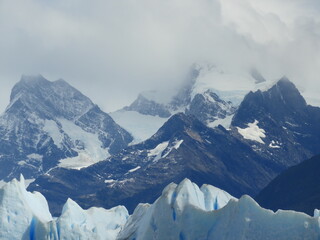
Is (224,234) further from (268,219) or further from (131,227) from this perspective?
(131,227)

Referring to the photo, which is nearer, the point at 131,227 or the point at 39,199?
the point at 131,227

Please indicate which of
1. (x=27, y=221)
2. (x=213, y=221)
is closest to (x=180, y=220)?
(x=213, y=221)

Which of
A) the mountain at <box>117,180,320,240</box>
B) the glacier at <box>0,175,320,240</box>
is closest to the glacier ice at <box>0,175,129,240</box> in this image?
the glacier at <box>0,175,320,240</box>

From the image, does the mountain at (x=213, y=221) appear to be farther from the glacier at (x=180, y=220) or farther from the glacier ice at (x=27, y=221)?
the glacier ice at (x=27, y=221)

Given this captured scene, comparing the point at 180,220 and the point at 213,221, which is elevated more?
the point at 213,221

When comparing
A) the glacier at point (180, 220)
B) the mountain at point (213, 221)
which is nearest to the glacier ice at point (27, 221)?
the glacier at point (180, 220)

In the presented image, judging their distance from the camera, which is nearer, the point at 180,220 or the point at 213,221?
the point at 213,221

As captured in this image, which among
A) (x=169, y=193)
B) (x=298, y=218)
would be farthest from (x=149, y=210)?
(x=298, y=218)

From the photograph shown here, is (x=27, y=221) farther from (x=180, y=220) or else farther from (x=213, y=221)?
(x=213, y=221)
